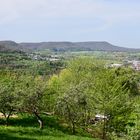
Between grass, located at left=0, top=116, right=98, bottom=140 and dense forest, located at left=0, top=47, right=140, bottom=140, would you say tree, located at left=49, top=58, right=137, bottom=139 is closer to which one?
dense forest, located at left=0, top=47, right=140, bottom=140

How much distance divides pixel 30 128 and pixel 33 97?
398 centimetres

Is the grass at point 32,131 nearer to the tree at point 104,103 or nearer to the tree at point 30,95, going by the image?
the tree at point 30,95

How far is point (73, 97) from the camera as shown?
4472 centimetres

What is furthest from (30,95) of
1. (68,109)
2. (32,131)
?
(68,109)

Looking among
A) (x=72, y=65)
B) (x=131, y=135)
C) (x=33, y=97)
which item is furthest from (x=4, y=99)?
(x=72, y=65)

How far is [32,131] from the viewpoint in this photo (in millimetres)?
42094

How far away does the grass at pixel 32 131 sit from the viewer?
3882 centimetres

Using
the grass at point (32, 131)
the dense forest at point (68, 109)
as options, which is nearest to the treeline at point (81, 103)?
the dense forest at point (68, 109)

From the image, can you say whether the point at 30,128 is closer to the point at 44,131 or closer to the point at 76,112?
the point at 44,131

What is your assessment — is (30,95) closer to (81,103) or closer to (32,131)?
(32,131)

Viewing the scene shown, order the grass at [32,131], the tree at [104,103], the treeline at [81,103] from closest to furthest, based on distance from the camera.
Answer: the grass at [32,131] < the treeline at [81,103] < the tree at [104,103]

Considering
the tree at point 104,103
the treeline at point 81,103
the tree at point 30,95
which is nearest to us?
the tree at point 30,95

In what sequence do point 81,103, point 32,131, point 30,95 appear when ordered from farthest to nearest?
point 81,103 → point 32,131 → point 30,95

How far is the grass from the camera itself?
38816 mm
